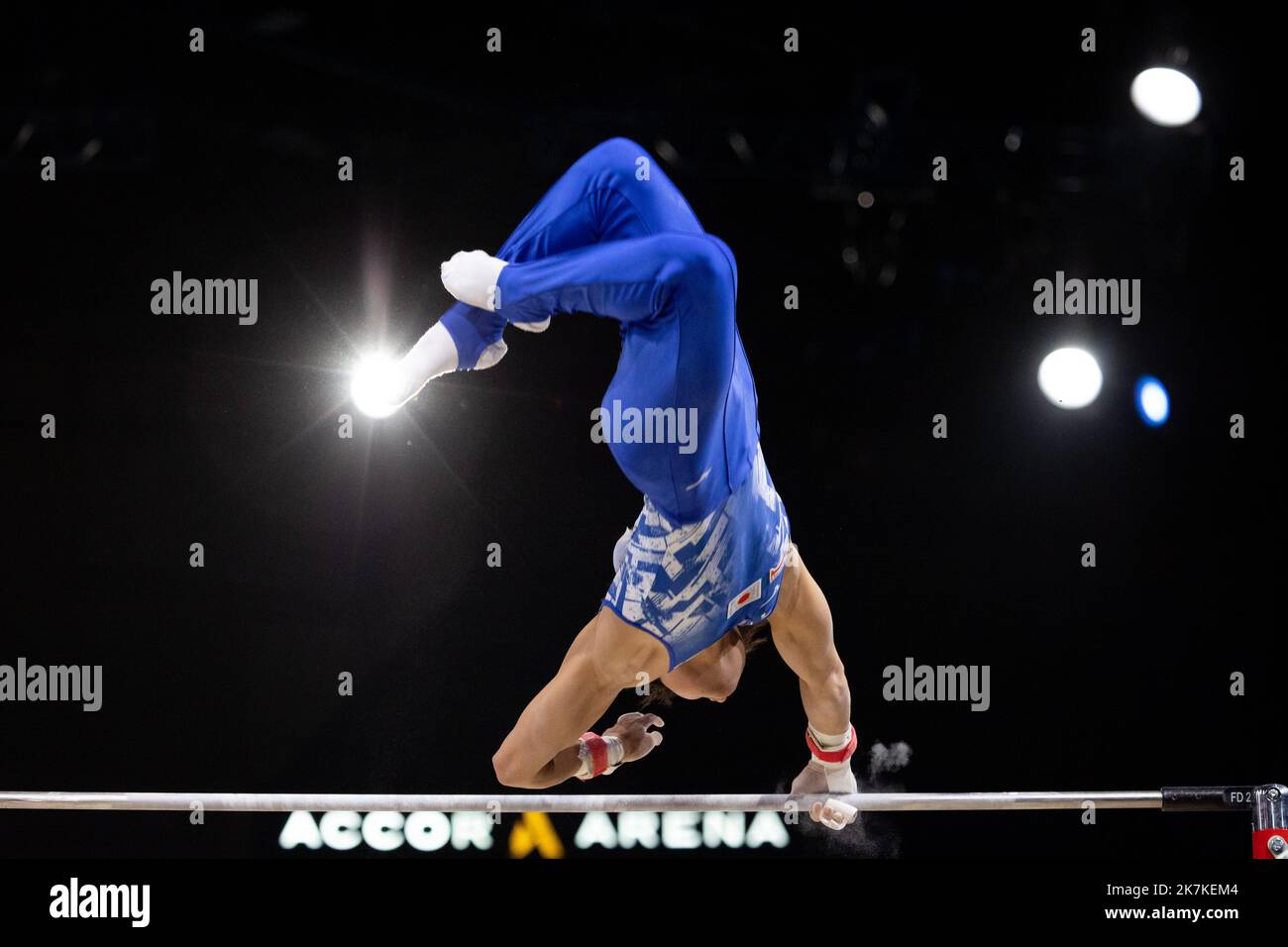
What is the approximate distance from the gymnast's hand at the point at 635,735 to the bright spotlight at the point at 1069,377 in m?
1.93

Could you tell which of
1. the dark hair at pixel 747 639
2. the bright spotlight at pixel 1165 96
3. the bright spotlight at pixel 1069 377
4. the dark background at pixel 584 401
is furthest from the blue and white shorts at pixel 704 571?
the bright spotlight at pixel 1165 96

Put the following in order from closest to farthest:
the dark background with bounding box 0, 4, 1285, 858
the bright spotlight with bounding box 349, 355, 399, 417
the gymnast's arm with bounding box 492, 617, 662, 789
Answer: the gymnast's arm with bounding box 492, 617, 662, 789, the bright spotlight with bounding box 349, 355, 399, 417, the dark background with bounding box 0, 4, 1285, 858

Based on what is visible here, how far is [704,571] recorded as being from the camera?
11.7 feet

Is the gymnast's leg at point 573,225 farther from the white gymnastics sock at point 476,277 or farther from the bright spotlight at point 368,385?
the bright spotlight at point 368,385

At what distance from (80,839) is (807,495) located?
2.86m

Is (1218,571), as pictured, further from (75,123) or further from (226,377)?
(75,123)

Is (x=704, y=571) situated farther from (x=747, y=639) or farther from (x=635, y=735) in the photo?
(x=635, y=735)

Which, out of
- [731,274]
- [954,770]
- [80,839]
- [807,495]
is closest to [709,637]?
[731,274]

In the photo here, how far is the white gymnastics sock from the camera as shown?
10.6 feet

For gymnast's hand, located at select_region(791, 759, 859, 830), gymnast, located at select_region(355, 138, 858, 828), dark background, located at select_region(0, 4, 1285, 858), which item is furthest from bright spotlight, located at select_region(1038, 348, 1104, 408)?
gymnast's hand, located at select_region(791, 759, 859, 830)

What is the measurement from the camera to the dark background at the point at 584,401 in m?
4.74

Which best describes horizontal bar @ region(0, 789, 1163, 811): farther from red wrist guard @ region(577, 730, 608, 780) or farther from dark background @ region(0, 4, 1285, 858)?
dark background @ region(0, 4, 1285, 858)

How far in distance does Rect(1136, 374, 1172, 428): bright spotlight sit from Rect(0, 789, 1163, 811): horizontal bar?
65.0 inches

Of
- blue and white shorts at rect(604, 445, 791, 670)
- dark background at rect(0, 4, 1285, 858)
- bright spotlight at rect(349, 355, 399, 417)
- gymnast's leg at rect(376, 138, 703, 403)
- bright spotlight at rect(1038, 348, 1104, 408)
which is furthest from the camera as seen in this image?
bright spotlight at rect(1038, 348, 1104, 408)
